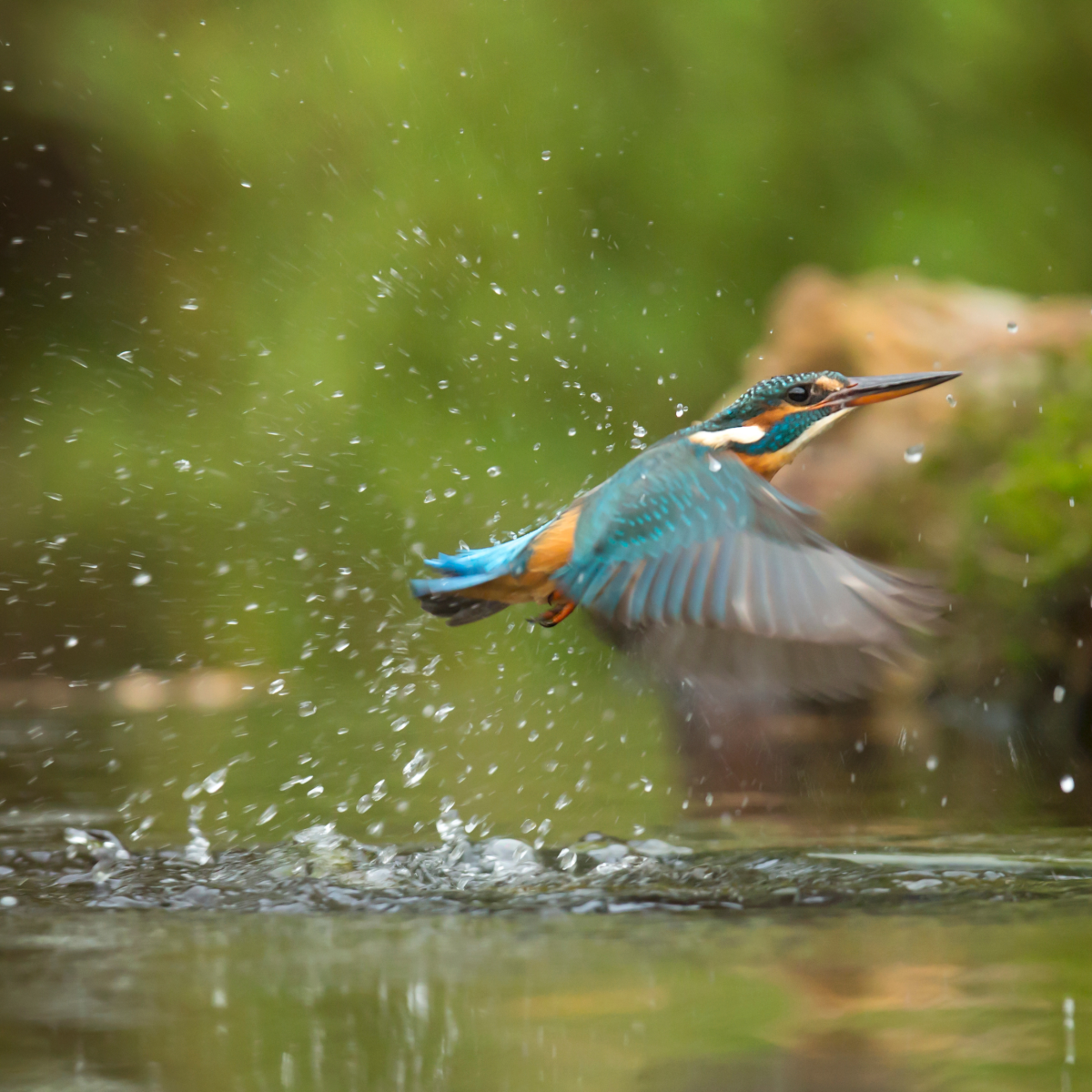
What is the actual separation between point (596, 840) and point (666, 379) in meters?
5.07

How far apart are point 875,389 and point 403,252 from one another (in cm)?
513

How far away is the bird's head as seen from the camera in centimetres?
292

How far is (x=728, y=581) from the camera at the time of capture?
8.10ft

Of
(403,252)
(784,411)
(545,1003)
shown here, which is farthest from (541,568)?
(403,252)

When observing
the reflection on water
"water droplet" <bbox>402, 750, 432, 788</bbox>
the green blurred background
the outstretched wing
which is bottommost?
the reflection on water

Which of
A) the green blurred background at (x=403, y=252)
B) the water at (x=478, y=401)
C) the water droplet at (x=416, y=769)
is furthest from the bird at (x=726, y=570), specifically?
the green blurred background at (x=403, y=252)

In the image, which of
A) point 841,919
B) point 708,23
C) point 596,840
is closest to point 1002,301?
point 708,23

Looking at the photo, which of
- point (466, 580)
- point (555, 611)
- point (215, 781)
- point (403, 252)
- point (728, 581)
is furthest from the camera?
point (403, 252)

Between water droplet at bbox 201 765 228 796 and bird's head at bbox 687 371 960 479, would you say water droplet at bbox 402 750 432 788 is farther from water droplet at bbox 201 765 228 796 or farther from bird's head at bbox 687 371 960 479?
bird's head at bbox 687 371 960 479

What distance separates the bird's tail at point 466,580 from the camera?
2.78 metres

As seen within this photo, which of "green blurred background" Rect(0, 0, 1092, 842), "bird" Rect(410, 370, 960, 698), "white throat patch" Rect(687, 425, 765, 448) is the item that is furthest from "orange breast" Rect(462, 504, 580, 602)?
"green blurred background" Rect(0, 0, 1092, 842)

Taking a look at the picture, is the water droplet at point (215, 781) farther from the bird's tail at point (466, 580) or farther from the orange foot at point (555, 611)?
the orange foot at point (555, 611)

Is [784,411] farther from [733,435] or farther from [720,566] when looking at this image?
[720,566]

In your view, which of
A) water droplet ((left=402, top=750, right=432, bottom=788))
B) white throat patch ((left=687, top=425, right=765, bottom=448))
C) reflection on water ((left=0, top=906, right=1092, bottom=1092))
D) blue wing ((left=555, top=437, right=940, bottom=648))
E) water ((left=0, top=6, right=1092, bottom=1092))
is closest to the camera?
reflection on water ((left=0, top=906, right=1092, bottom=1092))
